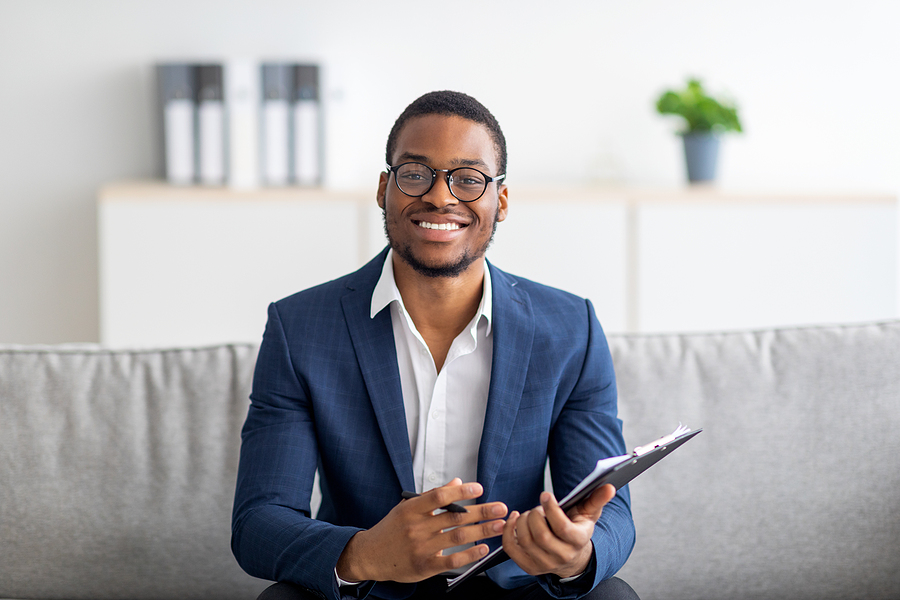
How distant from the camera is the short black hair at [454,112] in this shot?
1259mm

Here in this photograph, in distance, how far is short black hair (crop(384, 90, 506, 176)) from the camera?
1.26 meters

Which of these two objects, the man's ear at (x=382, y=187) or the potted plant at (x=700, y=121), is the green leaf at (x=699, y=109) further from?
the man's ear at (x=382, y=187)

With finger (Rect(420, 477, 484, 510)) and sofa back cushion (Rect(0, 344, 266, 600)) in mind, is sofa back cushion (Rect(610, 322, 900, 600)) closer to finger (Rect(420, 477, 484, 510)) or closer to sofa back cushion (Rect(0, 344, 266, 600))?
finger (Rect(420, 477, 484, 510))

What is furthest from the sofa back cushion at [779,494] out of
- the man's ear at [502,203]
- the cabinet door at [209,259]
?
the cabinet door at [209,259]

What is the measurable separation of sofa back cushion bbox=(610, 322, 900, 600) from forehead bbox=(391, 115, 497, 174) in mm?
569

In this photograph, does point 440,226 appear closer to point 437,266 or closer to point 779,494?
point 437,266

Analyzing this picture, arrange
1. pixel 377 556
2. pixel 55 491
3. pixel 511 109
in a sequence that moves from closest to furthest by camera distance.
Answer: pixel 377 556 < pixel 55 491 < pixel 511 109

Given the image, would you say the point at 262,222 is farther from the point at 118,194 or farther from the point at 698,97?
the point at 698,97

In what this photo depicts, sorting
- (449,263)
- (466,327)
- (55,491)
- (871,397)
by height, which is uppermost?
(449,263)

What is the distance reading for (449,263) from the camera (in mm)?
1256

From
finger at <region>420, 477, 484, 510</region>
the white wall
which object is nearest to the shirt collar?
finger at <region>420, 477, 484, 510</region>

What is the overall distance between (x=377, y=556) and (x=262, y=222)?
71.3 inches

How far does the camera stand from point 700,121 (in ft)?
9.36

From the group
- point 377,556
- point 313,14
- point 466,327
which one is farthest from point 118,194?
point 377,556
